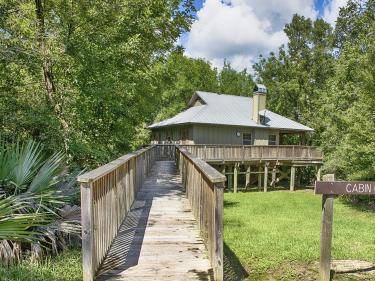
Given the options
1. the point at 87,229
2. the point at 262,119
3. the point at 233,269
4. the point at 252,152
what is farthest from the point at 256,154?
the point at 87,229

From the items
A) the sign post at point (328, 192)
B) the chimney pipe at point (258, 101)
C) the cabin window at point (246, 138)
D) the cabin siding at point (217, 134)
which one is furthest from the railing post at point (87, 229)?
the chimney pipe at point (258, 101)

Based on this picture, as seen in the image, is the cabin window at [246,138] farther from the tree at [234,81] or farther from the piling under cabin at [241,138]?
the tree at [234,81]

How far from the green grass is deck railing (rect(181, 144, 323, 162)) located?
14096 millimetres

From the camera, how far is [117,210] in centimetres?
489

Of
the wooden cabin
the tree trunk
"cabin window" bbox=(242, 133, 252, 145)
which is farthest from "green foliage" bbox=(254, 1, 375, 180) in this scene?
the tree trunk

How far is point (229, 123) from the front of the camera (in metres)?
22.6

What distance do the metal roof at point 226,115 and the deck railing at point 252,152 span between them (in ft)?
8.52

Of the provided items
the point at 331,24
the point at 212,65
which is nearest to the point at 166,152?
the point at 331,24

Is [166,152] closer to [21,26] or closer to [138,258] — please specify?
[21,26]

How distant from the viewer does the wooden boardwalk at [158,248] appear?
3.62 m

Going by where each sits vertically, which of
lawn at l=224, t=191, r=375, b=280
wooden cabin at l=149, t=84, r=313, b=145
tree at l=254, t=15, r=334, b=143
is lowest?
lawn at l=224, t=191, r=375, b=280

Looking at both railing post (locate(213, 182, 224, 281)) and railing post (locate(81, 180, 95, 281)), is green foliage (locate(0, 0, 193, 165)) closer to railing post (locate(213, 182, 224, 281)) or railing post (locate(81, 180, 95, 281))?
railing post (locate(81, 180, 95, 281))

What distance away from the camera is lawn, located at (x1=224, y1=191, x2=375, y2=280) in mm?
6004

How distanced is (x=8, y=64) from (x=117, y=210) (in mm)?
5724
